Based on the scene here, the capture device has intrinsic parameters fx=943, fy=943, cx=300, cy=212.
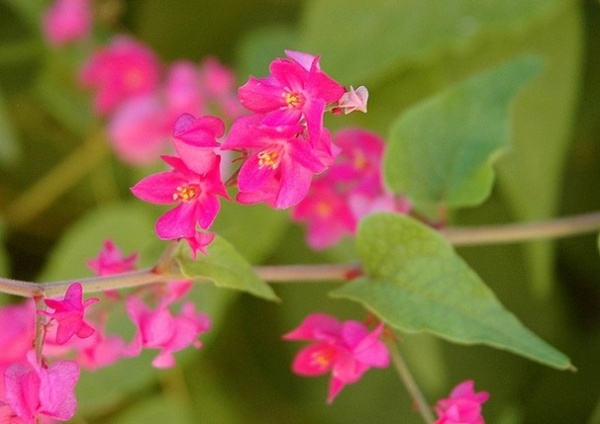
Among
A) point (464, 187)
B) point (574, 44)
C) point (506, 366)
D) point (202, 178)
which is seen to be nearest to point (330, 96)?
point (202, 178)

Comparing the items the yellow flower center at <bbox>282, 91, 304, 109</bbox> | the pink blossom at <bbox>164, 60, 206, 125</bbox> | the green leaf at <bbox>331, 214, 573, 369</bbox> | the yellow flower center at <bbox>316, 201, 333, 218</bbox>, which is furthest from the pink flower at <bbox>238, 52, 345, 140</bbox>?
the pink blossom at <bbox>164, 60, 206, 125</bbox>

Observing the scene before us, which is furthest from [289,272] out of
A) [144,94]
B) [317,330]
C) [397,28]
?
[144,94]

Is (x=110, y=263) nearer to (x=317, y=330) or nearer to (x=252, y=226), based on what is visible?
(x=317, y=330)

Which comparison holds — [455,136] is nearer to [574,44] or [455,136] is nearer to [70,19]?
[574,44]

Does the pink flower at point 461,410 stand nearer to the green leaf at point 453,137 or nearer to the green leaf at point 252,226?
the green leaf at point 453,137

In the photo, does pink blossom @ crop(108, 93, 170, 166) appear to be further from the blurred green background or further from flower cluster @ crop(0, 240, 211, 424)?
flower cluster @ crop(0, 240, 211, 424)

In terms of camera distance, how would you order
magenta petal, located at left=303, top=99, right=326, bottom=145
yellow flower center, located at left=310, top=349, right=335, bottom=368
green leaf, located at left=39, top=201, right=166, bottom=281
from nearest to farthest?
1. magenta petal, located at left=303, top=99, right=326, bottom=145
2. yellow flower center, located at left=310, top=349, right=335, bottom=368
3. green leaf, located at left=39, top=201, right=166, bottom=281

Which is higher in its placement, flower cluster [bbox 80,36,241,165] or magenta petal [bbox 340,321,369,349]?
flower cluster [bbox 80,36,241,165]
